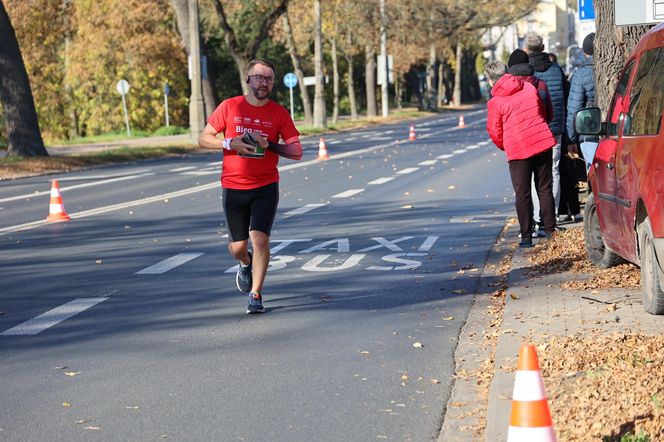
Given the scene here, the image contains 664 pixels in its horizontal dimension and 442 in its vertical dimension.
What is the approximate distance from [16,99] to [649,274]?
93.4 feet

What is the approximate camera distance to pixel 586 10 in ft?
65.8

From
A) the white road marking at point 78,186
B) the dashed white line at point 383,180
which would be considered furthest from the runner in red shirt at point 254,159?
the dashed white line at point 383,180

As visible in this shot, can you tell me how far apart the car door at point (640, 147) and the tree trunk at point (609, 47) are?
291 cm

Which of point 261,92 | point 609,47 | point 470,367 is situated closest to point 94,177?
point 609,47

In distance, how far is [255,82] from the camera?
368 inches

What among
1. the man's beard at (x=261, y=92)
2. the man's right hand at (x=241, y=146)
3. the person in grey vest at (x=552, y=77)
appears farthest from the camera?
the person in grey vest at (x=552, y=77)

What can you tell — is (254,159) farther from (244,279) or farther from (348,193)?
(348,193)

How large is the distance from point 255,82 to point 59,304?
2.41m

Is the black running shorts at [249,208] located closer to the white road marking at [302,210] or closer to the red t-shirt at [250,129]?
the red t-shirt at [250,129]

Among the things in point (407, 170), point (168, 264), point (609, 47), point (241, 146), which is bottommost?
point (407, 170)

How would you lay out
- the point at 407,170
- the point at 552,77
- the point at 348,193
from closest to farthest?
the point at 552,77
the point at 348,193
the point at 407,170

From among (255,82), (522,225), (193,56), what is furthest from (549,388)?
(193,56)

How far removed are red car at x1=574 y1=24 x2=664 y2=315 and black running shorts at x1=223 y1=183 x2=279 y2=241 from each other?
7.87 feet

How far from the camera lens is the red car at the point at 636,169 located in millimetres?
8195
